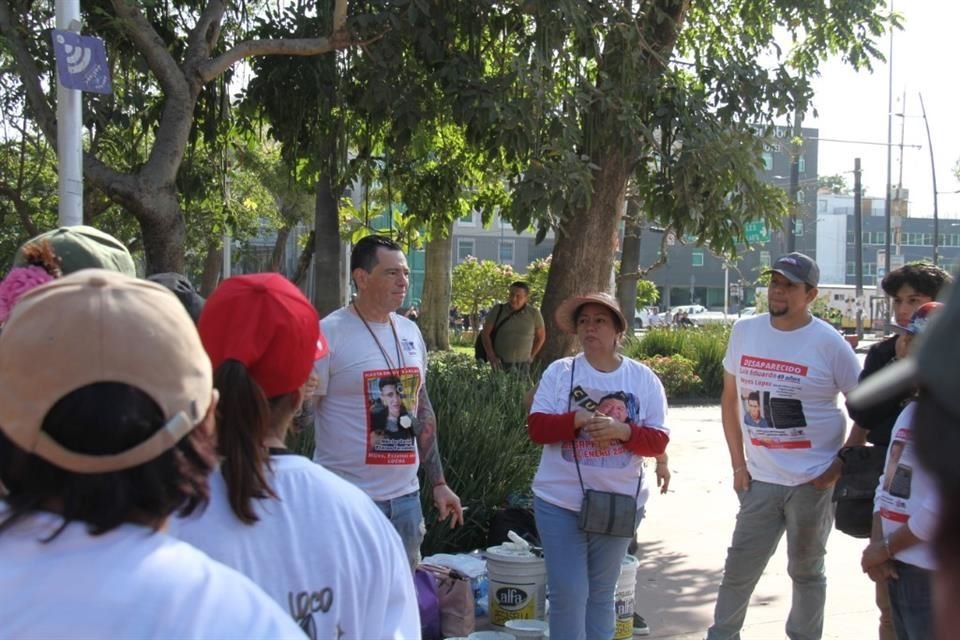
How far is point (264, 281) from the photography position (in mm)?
2121

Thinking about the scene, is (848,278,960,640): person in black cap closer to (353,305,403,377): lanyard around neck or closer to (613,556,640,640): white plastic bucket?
(353,305,403,377): lanyard around neck

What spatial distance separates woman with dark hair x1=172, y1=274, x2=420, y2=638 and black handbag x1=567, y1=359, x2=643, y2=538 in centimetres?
245

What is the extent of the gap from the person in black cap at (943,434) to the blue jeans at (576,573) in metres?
3.72

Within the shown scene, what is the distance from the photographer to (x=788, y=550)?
16.5 ft

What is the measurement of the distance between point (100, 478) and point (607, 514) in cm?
322

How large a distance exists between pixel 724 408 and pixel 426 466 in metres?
1.72

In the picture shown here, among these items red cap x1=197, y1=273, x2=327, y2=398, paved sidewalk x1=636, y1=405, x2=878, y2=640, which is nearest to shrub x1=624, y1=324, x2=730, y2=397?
paved sidewalk x1=636, y1=405, x2=878, y2=640

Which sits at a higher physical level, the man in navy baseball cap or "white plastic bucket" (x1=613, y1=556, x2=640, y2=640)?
the man in navy baseball cap

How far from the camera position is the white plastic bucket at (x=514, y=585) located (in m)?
5.48

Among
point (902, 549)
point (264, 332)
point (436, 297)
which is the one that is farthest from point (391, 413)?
point (436, 297)

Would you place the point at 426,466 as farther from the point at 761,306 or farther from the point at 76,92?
the point at 761,306

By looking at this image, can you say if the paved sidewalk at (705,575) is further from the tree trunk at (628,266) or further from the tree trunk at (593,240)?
the tree trunk at (628,266)

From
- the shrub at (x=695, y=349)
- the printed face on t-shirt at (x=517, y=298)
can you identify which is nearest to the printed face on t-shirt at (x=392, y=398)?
the printed face on t-shirt at (x=517, y=298)

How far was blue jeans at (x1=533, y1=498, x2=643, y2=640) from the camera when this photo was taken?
14.8 feet
